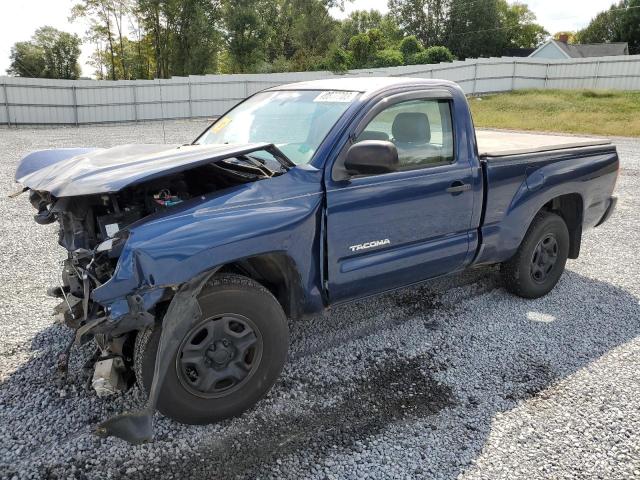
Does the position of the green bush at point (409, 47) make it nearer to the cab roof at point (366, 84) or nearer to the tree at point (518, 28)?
the tree at point (518, 28)

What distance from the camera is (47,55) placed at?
135ft

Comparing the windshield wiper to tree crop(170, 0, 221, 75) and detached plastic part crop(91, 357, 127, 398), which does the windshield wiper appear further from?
tree crop(170, 0, 221, 75)

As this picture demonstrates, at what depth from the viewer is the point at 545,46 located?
45.2 metres

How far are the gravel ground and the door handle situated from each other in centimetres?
109

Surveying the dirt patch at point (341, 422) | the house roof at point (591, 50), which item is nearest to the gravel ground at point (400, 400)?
the dirt patch at point (341, 422)

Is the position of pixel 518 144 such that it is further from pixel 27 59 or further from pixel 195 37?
pixel 27 59

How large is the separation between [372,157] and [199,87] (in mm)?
21627

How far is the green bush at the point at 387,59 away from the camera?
105 ft

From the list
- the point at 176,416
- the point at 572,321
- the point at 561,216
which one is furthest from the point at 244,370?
the point at 561,216

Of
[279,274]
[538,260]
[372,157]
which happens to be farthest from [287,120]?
[538,260]

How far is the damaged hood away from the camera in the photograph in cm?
259

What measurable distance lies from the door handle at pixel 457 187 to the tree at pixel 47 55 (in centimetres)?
4371

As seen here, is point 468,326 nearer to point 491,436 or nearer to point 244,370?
point 491,436

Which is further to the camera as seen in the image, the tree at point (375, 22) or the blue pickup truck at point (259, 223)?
the tree at point (375, 22)
